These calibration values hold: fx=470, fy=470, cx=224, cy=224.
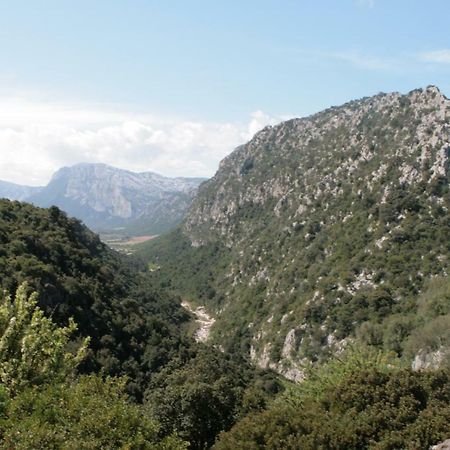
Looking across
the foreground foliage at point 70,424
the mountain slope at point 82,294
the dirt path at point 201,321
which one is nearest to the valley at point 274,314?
the foreground foliage at point 70,424

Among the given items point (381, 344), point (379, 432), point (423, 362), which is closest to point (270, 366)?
point (381, 344)

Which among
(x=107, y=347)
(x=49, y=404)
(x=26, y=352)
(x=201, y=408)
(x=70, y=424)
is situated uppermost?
(x=26, y=352)

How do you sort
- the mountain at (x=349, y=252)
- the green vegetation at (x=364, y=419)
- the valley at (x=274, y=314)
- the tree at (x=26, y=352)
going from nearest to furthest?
the tree at (x=26, y=352), the green vegetation at (x=364, y=419), the valley at (x=274, y=314), the mountain at (x=349, y=252)

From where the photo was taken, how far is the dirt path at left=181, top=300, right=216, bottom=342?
116938 millimetres

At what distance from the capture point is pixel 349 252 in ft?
339

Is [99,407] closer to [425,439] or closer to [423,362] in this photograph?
[425,439]

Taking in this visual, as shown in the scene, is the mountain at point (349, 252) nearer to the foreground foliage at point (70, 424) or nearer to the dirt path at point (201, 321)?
the dirt path at point (201, 321)

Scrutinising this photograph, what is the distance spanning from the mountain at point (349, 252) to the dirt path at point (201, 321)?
2.63m

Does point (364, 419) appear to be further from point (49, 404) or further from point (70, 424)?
point (49, 404)

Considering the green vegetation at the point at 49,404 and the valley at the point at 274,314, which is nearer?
the green vegetation at the point at 49,404

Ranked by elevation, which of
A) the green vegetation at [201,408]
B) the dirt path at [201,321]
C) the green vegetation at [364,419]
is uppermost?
the green vegetation at [364,419]

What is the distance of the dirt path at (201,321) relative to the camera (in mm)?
116938

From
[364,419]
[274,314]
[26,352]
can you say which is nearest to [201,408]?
[364,419]

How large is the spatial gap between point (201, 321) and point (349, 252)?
165 feet
